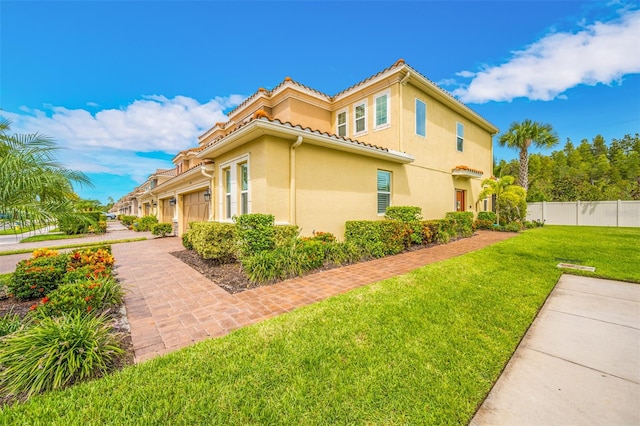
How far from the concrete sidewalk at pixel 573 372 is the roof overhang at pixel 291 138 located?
6158mm

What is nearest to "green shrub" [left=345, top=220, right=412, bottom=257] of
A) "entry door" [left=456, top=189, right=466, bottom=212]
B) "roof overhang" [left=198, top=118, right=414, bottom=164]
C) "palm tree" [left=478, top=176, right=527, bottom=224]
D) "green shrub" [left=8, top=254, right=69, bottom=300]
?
"roof overhang" [left=198, top=118, right=414, bottom=164]

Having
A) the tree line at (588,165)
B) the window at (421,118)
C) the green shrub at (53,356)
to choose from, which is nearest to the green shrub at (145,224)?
the green shrub at (53,356)

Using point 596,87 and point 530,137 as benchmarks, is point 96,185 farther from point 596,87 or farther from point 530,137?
point 596,87

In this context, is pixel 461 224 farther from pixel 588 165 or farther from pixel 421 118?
pixel 588 165

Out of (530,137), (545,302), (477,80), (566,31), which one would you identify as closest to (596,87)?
(530,137)

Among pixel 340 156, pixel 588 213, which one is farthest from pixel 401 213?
pixel 588 213

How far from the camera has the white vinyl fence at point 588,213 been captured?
15703 mm

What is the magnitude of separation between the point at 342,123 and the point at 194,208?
9115 millimetres

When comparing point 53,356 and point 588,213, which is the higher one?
point 588,213

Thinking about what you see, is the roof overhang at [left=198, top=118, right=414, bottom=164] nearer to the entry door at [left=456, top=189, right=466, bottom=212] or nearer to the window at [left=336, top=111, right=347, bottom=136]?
the window at [left=336, top=111, right=347, bottom=136]

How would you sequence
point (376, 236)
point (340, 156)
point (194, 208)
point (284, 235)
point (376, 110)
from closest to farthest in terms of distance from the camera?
point (284, 235) < point (376, 236) < point (340, 156) < point (376, 110) < point (194, 208)

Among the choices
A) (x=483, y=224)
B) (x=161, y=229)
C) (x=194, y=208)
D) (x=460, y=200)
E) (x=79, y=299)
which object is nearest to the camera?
(x=79, y=299)

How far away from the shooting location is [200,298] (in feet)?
15.0

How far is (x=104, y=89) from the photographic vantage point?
13.3 meters
